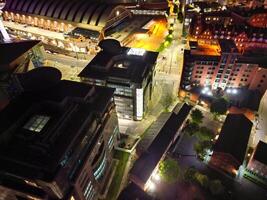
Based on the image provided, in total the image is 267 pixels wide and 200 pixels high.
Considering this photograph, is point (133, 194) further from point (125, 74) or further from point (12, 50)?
point (12, 50)

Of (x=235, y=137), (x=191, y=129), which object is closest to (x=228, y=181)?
(x=235, y=137)

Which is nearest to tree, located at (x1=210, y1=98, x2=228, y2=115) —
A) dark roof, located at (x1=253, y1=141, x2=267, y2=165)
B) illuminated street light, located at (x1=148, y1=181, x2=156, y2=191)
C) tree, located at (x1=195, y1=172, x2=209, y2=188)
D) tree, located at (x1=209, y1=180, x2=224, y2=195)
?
dark roof, located at (x1=253, y1=141, x2=267, y2=165)

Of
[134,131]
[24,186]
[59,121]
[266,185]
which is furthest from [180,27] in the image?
[24,186]

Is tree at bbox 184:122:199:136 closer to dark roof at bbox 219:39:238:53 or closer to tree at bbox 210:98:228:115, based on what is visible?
tree at bbox 210:98:228:115

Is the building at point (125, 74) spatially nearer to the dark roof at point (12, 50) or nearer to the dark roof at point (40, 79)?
the dark roof at point (40, 79)

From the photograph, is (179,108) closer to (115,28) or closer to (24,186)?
(24,186)

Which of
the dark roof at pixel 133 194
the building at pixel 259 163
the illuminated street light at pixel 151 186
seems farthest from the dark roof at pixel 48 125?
the building at pixel 259 163
